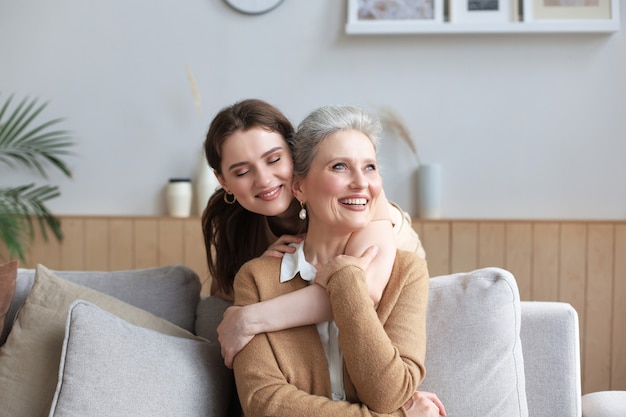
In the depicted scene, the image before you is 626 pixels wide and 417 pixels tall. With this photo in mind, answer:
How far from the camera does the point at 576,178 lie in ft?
11.0

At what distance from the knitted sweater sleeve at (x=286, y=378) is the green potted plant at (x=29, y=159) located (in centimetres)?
210

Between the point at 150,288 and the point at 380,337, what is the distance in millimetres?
885

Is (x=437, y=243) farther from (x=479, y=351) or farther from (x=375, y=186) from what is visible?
(x=375, y=186)

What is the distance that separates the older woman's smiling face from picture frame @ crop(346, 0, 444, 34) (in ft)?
5.84

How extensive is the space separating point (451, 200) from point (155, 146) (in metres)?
1.44

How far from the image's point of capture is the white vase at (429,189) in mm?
3314

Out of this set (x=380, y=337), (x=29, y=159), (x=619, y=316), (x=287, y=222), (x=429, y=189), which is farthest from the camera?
(x=29, y=159)

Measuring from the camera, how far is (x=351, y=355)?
150 cm

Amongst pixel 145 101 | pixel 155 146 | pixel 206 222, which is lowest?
pixel 206 222

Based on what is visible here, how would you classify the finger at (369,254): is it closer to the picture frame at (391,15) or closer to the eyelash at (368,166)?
the eyelash at (368,166)

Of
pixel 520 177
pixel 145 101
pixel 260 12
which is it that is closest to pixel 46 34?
pixel 145 101

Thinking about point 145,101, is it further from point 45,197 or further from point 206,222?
point 206,222

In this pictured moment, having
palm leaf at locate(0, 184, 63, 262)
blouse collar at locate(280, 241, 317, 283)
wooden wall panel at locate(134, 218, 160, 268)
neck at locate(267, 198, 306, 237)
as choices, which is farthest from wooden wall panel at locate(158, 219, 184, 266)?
blouse collar at locate(280, 241, 317, 283)

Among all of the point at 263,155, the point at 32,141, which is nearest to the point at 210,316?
the point at 263,155
